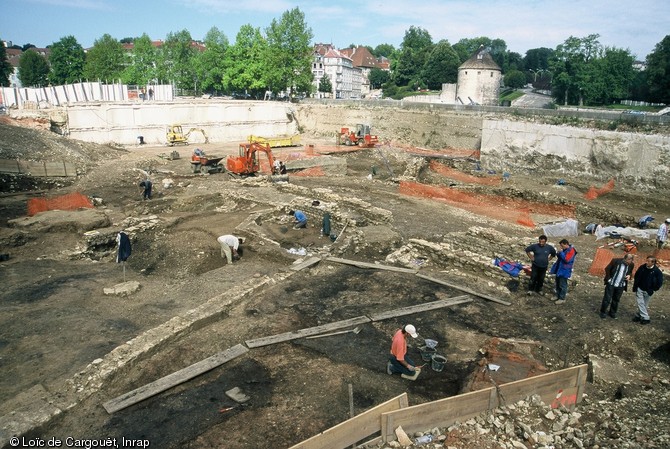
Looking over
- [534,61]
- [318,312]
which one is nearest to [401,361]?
[318,312]

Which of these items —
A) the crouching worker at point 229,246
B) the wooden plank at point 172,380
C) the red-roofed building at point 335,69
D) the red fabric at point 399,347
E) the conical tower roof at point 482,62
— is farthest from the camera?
the red-roofed building at point 335,69

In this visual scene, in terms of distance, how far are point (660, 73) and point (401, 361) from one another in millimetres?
50689

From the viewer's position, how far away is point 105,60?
210 ft

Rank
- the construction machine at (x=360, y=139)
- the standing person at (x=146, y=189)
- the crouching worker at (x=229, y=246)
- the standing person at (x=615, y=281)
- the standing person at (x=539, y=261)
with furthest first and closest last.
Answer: the construction machine at (x=360, y=139) < the standing person at (x=146, y=189) < the crouching worker at (x=229, y=246) < the standing person at (x=539, y=261) < the standing person at (x=615, y=281)

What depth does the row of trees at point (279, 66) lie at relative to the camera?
48.7m

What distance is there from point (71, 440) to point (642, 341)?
9.60 metres

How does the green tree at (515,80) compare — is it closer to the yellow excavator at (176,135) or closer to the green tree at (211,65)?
the green tree at (211,65)

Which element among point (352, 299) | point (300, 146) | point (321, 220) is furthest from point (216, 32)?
point (352, 299)

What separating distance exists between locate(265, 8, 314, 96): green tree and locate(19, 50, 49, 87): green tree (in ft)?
170

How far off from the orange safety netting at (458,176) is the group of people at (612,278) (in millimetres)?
16130

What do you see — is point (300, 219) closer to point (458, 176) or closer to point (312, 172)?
point (312, 172)

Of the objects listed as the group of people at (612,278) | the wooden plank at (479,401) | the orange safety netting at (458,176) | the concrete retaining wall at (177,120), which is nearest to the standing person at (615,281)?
the group of people at (612,278)

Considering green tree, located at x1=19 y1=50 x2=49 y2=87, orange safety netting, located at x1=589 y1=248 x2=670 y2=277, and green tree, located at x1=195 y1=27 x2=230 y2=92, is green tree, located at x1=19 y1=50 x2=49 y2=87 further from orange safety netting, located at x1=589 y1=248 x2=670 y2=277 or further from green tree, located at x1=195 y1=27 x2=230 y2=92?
orange safety netting, located at x1=589 y1=248 x2=670 y2=277

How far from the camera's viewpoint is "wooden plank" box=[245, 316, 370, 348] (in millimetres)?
8344
